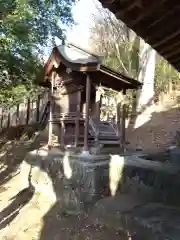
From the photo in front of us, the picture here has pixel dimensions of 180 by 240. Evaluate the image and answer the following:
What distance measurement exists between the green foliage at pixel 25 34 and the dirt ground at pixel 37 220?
405 centimetres

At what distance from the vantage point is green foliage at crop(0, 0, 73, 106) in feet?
29.3

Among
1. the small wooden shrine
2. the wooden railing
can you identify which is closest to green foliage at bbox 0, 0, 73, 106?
the small wooden shrine

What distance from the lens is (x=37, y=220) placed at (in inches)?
279

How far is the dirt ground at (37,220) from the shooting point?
5941 mm

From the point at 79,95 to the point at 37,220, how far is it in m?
4.15

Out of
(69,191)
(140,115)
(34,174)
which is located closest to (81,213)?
(69,191)

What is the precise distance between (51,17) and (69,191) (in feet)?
24.4

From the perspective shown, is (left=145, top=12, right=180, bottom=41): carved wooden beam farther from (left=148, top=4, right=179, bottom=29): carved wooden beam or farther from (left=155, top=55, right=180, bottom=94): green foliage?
(left=155, top=55, right=180, bottom=94): green foliage

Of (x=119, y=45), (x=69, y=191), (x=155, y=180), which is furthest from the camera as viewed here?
(x=119, y=45)

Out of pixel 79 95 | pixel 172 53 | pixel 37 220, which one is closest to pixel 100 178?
pixel 37 220

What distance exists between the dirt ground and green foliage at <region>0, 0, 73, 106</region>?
4.05 m

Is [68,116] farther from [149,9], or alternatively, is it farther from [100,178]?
[149,9]

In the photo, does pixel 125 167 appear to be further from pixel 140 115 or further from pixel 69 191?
pixel 140 115

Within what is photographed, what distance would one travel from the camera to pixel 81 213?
6965 millimetres
